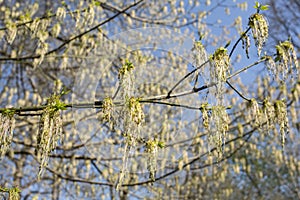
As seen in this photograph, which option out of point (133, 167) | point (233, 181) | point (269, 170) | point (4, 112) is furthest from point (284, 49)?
point (269, 170)

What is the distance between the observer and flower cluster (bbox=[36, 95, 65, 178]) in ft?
3.15

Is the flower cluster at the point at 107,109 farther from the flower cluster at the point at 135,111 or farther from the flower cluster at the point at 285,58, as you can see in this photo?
the flower cluster at the point at 285,58

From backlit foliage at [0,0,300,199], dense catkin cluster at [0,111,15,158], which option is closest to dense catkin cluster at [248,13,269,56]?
backlit foliage at [0,0,300,199]

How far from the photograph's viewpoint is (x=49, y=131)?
0.97 meters

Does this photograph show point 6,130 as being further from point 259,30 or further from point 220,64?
point 259,30

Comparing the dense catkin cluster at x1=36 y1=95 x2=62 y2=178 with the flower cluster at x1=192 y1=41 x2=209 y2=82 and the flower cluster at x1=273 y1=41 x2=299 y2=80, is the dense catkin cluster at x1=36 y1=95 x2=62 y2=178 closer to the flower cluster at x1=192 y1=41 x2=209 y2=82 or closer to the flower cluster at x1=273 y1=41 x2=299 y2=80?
the flower cluster at x1=192 y1=41 x2=209 y2=82

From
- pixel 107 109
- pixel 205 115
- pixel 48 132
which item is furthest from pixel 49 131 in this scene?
pixel 205 115

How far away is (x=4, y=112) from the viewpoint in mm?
1066

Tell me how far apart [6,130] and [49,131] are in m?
0.15

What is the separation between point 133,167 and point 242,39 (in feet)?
5.35

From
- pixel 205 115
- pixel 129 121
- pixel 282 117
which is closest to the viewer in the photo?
pixel 129 121

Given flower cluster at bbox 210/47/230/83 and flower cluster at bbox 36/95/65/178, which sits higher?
flower cluster at bbox 210/47/230/83

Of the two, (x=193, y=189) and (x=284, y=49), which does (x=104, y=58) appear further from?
(x=193, y=189)

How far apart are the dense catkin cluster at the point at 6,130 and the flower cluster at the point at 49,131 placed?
9 centimetres
